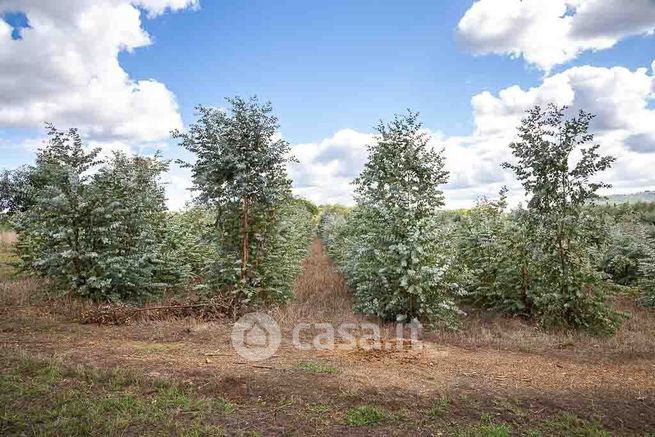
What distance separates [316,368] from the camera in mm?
6348

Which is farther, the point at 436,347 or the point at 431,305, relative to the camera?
the point at 431,305

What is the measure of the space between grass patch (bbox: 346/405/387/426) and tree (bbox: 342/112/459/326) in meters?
4.20

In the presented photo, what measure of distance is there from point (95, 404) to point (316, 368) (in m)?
2.73

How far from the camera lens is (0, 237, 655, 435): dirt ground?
477 centimetres

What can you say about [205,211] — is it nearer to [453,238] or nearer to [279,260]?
[279,260]

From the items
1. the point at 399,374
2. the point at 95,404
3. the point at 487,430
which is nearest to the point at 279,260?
the point at 399,374

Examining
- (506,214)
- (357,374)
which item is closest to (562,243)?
(506,214)

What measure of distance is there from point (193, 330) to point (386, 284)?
3.88 m

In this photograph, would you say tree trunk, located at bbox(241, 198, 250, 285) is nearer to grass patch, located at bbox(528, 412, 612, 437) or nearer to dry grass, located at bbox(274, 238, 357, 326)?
dry grass, located at bbox(274, 238, 357, 326)

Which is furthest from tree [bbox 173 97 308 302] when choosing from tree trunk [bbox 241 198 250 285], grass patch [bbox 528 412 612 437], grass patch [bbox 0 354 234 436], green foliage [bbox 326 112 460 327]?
grass patch [bbox 528 412 612 437]

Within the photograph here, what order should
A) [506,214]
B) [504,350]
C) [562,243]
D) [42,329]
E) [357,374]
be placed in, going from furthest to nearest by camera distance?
[506,214] < [562,243] < [42,329] < [504,350] < [357,374]

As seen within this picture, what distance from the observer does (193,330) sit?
28.2ft

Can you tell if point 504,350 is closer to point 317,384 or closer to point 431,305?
point 431,305

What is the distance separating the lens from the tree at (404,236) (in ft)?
30.2
